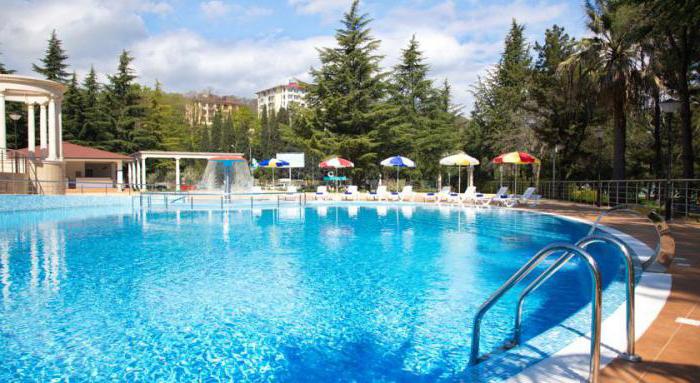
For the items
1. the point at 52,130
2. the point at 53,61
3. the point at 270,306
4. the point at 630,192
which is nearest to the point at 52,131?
the point at 52,130

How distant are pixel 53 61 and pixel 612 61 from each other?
44.0 metres

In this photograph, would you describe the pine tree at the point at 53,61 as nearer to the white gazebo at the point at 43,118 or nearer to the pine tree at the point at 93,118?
the pine tree at the point at 93,118

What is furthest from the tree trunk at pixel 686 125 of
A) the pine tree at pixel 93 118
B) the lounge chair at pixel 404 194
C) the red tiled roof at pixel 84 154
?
the pine tree at pixel 93 118

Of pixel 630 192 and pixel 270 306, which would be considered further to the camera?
pixel 630 192

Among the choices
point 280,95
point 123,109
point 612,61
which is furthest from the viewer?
point 280,95

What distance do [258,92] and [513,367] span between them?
16238cm

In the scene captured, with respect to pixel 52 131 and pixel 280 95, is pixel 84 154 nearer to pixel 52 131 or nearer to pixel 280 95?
pixel 52 131

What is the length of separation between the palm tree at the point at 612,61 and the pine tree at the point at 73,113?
3915 centimetres

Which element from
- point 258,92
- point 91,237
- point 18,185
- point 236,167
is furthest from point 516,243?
point 258,92

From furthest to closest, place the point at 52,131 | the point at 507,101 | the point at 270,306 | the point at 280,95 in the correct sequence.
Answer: the point at 280,95
the point at 507,101
the point at 52,131
the point at 270,306

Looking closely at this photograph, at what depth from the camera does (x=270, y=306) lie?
228 inches

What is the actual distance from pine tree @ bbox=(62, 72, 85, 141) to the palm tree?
128ft

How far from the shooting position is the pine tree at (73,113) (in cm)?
3888

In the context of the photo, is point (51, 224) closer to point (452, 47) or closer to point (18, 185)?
point (18, 185)
